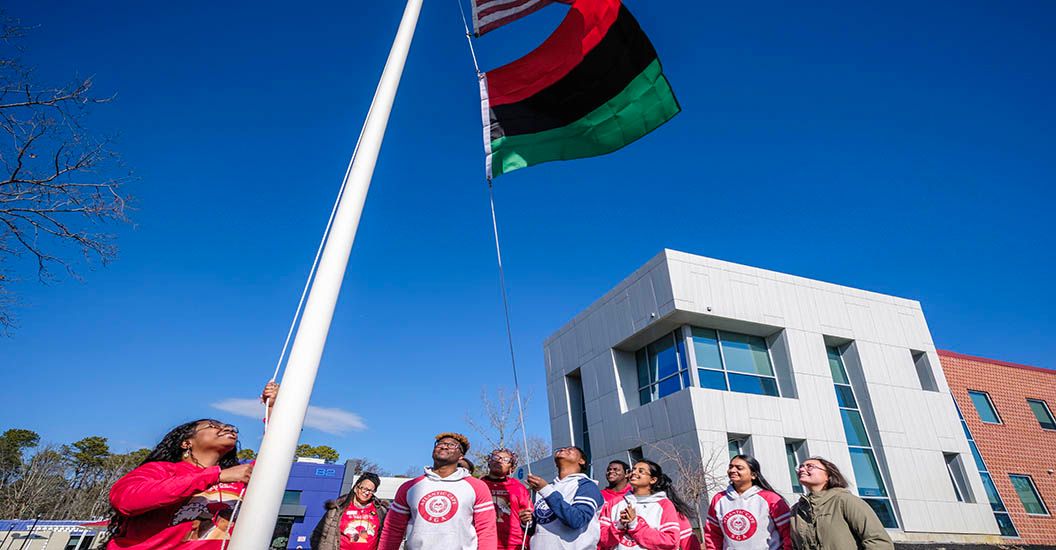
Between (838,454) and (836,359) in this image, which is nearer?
(838,454)

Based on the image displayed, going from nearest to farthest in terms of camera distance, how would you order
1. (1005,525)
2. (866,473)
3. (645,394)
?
(866,473) < (1005,525) < (645,394)

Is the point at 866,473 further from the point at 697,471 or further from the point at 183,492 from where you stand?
the point at 183,492

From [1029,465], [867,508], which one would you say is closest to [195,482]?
[867,508]

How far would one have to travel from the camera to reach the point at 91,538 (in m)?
27.8

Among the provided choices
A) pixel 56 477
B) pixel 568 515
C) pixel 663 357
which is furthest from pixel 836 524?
pixel 56 477

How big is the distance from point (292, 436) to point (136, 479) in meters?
1.27

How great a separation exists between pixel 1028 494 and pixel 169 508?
80.2 feet

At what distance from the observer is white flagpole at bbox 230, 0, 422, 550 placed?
1749 mm

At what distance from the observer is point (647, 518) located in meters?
4.44

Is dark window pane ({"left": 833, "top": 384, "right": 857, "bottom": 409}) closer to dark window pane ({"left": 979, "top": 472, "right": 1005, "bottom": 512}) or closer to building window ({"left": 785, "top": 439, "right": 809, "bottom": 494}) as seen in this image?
building window ({"left": 785, "top": 439, "right": 809, "bottom": 494})

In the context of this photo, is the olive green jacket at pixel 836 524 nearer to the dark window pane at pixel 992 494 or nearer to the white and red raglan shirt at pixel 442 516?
the white and red raglan shirt at pixel 442 516

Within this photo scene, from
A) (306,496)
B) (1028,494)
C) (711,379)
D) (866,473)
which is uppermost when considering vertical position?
(711,379)

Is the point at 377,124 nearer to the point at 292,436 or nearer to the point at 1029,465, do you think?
the point at 292,436

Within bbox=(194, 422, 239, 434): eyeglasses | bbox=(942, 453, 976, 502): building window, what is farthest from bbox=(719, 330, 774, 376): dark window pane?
bbox=(194, 422, 239, 434): eyeglasses
